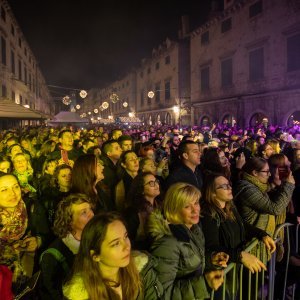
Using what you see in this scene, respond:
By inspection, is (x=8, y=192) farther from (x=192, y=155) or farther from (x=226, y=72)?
(x=226, y=72)

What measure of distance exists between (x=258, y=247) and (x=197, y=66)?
3537cm

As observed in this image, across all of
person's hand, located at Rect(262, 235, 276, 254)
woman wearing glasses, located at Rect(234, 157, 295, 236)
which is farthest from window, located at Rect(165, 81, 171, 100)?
person's hand, located at Rect(262, 235, 276, 254)

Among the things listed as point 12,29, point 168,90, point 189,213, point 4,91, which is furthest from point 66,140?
point 168,90

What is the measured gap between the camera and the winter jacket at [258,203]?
386cm

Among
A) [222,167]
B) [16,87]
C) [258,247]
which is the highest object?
[16,87]

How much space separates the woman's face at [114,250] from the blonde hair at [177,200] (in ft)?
2.45

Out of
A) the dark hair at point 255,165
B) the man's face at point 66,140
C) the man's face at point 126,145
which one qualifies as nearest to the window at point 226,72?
the man's face at point 126,145

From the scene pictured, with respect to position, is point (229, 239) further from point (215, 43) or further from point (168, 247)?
point (215, 43)

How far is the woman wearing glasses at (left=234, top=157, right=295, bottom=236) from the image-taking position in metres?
3.87

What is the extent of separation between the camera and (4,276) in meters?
2.25

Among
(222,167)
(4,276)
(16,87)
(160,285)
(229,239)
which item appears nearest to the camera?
(4,276)

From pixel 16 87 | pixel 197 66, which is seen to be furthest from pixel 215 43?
pixel 16 87

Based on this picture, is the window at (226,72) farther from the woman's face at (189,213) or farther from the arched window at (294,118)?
the woman's face at (189,213)

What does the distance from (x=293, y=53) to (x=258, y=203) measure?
74.0ft
